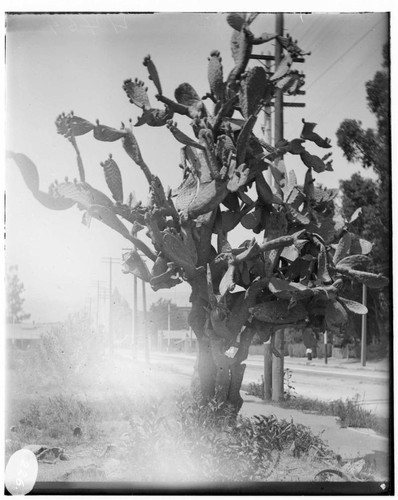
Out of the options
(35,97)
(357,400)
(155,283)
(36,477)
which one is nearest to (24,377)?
(36,477)

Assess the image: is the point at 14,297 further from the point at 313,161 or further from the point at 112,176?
the point at 313,161

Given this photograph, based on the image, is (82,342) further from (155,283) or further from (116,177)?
(116,177)

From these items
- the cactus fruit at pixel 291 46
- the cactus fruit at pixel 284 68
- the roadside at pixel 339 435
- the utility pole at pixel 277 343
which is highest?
the cactus fruit at pixel 291 46

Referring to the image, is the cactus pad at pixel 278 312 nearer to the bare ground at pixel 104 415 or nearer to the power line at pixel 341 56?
the bare ground at pixel 104 415

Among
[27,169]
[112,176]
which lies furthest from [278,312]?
[27,169]

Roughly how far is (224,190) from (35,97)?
1.86 metres

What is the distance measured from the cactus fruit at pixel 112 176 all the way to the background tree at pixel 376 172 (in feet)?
7.06

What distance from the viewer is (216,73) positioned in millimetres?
5594

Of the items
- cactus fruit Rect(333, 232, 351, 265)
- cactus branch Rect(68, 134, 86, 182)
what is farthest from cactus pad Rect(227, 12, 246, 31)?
cactus fruit Rect(333, 232, 351, 265)

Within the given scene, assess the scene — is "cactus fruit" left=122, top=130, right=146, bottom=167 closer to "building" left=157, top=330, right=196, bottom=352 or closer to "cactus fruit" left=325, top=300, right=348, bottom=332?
"building" left=157, top=330, right=196, bottom=352

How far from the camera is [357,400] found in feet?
22.0

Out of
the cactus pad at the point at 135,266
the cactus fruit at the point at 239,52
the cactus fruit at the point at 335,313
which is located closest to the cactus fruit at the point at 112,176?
the cactus pad at the point at 135,266

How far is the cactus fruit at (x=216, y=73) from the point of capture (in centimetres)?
559

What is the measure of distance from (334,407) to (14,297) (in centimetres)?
368
